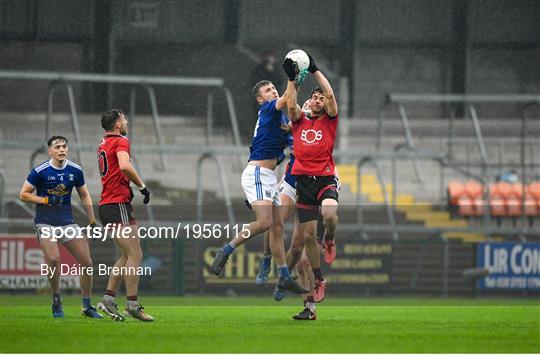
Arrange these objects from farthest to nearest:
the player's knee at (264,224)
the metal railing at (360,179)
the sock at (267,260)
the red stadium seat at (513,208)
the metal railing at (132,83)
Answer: the red stadium seat at (513,208) → the metal railing at (132,83) → the metal railing at (360,179) → the sock at (267,260) → the player's knee at (264,224)

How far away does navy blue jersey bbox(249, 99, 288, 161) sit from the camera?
1458cm

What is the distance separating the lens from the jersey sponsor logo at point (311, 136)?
14.3 meters

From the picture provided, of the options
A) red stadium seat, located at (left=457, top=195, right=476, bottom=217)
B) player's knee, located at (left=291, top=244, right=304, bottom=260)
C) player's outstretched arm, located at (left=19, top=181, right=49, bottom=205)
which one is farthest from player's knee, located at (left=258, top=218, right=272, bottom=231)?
red stadium seat, located at (left=457, top=195, right=476, bottom=217)

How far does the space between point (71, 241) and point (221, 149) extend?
290 inches

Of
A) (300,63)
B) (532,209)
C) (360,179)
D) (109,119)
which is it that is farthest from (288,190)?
(532,209)

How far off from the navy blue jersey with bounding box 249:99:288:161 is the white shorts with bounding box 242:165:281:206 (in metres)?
0.17

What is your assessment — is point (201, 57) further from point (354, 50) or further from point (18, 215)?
point (18, 215)

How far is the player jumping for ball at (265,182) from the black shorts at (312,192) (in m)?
0.27

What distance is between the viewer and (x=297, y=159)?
14.4m

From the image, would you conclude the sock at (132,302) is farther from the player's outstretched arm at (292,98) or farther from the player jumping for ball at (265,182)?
the player's outstretched arm at (292,98)

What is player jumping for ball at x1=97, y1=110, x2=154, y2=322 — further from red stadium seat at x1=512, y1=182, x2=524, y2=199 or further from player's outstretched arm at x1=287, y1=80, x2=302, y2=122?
red stadium seat at x1=512, y1=182, x2=524, y2=199

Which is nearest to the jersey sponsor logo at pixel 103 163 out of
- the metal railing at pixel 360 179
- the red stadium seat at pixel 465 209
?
the metal railing at pixel 360 179

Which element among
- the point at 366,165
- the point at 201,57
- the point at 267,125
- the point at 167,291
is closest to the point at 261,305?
the point at 167,291

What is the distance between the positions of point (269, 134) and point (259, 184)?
0.50 metres
